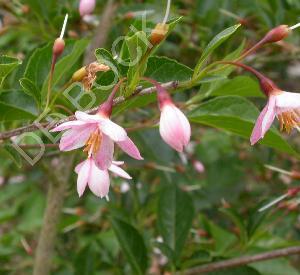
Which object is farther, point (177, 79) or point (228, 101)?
point (228, 101)

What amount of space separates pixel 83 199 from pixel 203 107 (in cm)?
140

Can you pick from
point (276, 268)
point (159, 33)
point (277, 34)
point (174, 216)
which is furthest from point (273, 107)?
point (276, 268)

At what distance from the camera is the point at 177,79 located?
3.09 feet

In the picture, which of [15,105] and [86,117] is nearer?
[86,117]

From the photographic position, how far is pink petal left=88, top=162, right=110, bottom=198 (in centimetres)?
95

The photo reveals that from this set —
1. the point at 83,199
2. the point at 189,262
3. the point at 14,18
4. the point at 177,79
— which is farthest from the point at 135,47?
the point at 83,199

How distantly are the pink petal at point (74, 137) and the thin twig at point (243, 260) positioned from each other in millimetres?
537

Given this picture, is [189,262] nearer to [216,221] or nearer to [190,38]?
[190,38]

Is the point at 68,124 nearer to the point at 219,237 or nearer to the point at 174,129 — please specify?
the point at 174,129

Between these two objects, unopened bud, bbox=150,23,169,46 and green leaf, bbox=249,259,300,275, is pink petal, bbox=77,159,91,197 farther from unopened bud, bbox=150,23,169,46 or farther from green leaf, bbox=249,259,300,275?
green leaf, bbox=249,259,300,275

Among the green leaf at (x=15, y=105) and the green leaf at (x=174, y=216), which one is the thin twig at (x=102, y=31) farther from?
the green leaf at (x=15, y=105)

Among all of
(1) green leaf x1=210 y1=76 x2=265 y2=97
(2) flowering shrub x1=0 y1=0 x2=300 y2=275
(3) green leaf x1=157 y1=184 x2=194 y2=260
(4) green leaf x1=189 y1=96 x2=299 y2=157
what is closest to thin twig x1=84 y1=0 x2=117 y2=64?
(2) flowering shrub x1=0 y1=0 x2=300 y2=275

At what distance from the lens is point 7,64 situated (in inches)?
35.0

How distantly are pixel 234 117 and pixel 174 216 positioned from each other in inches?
22.4
